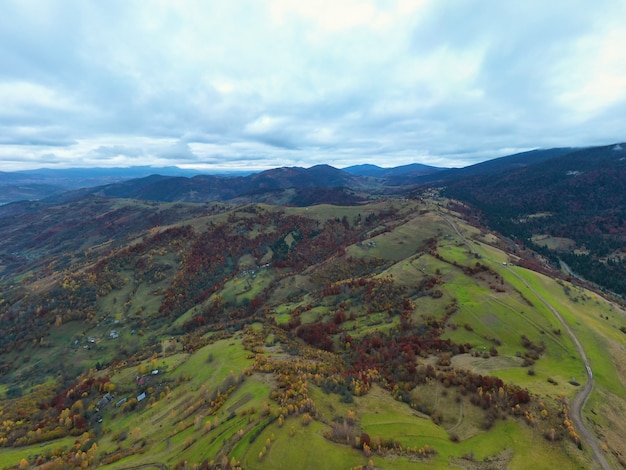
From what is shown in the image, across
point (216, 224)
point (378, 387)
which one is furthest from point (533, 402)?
point (216, 224)

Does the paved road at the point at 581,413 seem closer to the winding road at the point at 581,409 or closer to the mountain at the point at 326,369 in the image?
the winding road at the point at 581,409

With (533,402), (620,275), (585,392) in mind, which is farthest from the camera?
(620,275)

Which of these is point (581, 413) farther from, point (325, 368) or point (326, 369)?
point (325, 368)

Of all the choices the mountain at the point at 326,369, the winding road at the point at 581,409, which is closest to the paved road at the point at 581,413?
the winding road at the point at 581,409

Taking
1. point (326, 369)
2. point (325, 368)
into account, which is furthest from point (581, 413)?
point (325, 368)

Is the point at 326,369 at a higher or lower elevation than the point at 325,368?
higher

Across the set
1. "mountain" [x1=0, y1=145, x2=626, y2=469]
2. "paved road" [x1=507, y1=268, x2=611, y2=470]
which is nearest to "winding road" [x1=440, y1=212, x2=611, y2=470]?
"paved road" [x1=507, y1=268, x2=611, y2=470]

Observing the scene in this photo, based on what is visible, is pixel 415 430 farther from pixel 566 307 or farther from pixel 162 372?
pixel 566 307

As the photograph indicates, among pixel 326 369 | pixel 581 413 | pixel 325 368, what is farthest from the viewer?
pixel 325 368

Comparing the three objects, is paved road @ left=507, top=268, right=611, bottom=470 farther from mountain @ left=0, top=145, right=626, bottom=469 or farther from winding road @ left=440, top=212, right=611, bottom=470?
mountain @ left=0, top=145, right=626, bottom=469
